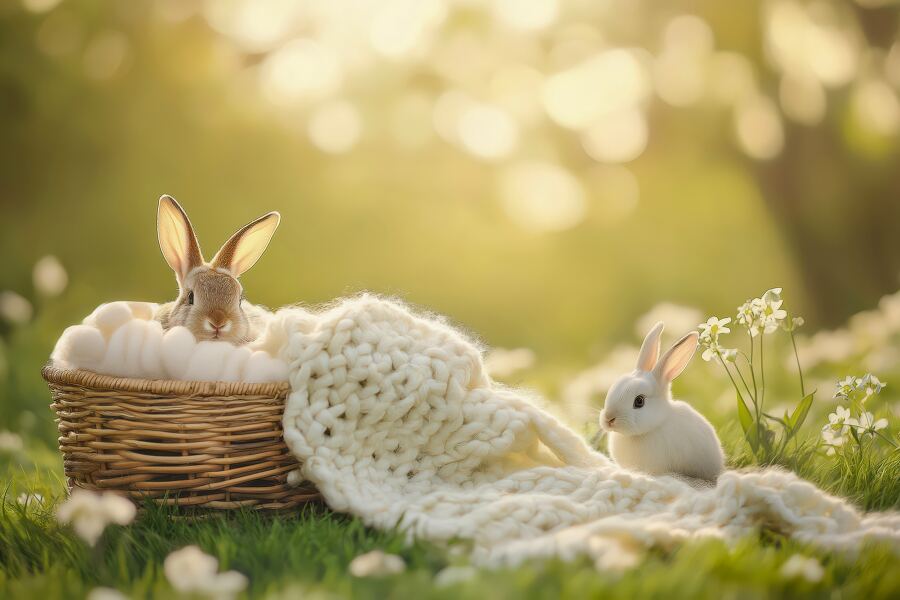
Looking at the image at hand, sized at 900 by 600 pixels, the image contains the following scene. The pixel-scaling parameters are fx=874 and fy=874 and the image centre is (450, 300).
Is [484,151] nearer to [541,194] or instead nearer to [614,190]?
[541,194]

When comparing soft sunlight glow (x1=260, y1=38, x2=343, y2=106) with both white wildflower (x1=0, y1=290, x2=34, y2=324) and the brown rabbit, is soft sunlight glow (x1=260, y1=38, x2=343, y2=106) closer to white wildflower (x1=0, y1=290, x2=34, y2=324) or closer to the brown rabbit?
white wildflower (x1=0, y1=290, x2=34, y2=324)

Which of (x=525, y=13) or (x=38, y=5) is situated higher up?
(x=525, y=13)

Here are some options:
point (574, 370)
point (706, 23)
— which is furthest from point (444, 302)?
point (706, 23)

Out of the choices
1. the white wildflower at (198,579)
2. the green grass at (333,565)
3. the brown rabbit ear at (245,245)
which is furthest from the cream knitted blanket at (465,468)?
the white wildflower at (198,579)

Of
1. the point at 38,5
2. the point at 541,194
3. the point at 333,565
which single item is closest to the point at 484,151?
the point at 541,194

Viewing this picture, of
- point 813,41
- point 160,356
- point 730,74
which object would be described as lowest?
point 160,356

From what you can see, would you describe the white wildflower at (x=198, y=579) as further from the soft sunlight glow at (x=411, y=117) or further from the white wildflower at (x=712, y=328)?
the soft sunlight glow at (x=411, y=117)
